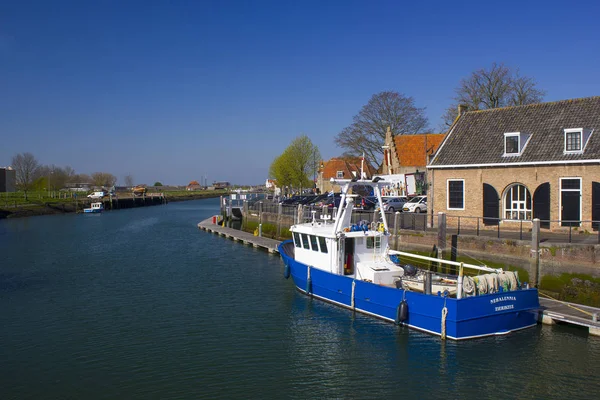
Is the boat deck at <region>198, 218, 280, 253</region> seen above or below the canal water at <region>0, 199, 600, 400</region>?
above

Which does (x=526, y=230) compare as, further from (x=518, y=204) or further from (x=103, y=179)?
(x=103, y=179)

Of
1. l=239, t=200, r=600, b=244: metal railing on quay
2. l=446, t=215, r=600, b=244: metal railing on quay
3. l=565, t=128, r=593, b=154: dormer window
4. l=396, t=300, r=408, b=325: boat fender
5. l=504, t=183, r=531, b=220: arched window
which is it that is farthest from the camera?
l=504, t=183, r=531, b=220: arched window

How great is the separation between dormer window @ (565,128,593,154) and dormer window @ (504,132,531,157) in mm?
2131

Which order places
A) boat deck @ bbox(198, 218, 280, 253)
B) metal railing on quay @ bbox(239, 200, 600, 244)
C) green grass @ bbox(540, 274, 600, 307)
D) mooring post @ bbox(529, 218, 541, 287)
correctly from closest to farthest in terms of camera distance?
green grass @ bbox(540, 274, 600, 307) → mooring post @ bbox(529, 218, 541, 287) → metal railing on quay @ bbox(239, 200, 600, 244) → boat deck @ bbox(198, 218, 280, 253)

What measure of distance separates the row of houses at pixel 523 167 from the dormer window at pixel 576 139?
0.14 ft

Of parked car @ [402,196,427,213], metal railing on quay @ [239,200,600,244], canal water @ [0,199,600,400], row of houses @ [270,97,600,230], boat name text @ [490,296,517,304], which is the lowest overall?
canal water @ [0,199,600,400]

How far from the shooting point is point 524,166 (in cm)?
2494

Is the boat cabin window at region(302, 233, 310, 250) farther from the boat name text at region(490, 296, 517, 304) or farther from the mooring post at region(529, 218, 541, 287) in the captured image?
the mooring post at region(529, 218, 541, 287)

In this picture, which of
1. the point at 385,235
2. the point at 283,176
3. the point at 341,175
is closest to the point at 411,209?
the point at 385,235

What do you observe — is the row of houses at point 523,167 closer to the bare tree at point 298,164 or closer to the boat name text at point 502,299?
the boat name text at point 502,299

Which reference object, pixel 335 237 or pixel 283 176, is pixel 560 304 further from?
pixel 283 176

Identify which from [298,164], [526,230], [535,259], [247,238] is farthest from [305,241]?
[298,164]

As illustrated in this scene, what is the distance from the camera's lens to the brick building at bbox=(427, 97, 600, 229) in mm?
23297

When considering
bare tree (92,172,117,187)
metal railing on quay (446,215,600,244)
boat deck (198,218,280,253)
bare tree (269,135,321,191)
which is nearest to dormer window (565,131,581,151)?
metal railing on quay (446,215,600,244)
